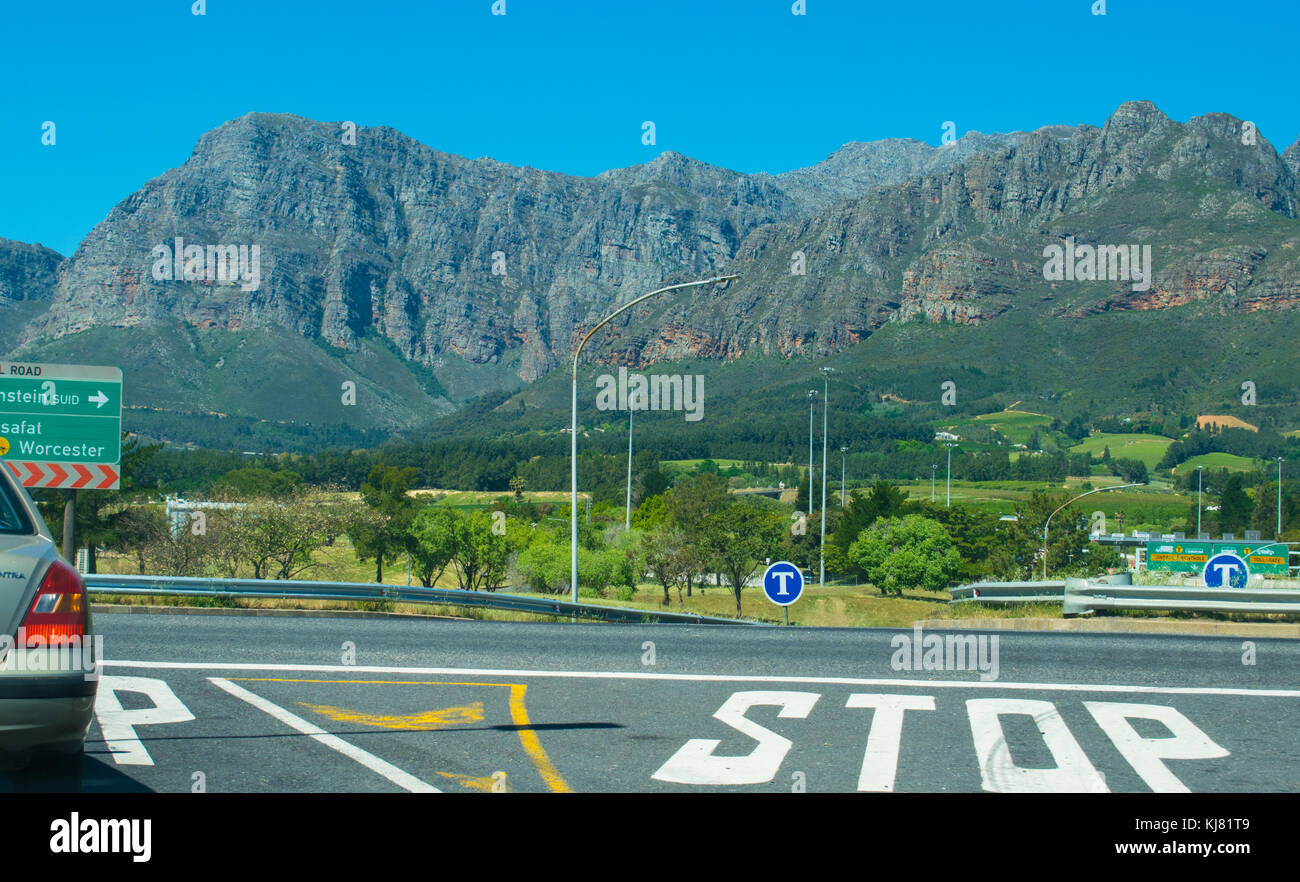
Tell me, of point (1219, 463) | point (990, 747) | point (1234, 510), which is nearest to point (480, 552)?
point (990, 747)

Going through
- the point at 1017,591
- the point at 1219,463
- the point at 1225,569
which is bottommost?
the point at 1017,591

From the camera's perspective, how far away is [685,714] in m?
10.1

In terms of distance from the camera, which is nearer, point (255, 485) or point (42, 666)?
point (42, 666)

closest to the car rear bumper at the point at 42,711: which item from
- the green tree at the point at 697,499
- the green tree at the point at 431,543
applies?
the green tree at the point at 431,543

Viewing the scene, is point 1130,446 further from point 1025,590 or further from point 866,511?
point 1025,590

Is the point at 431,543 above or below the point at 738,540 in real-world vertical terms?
below

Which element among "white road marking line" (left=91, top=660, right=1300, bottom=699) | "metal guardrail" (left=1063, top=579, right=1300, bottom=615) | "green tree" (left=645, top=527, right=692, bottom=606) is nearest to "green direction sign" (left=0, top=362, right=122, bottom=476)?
"white road marking line" (left=91, top=660, right=1300, bottom=699)

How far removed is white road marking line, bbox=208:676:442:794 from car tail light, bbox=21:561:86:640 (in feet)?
7.71

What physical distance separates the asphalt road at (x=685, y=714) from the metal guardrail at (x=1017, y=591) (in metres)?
6.99

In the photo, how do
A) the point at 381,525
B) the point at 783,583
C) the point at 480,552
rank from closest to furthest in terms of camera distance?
the point at 783,583 < the point at 381,525 < the point at 480,552

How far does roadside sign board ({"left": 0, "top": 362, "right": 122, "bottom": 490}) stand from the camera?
1797cm

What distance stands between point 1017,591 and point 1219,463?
170 metres

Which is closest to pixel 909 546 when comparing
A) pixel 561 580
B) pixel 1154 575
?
pixel 561 580

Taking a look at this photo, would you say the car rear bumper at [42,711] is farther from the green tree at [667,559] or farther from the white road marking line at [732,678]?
the green tree at [667,559]
